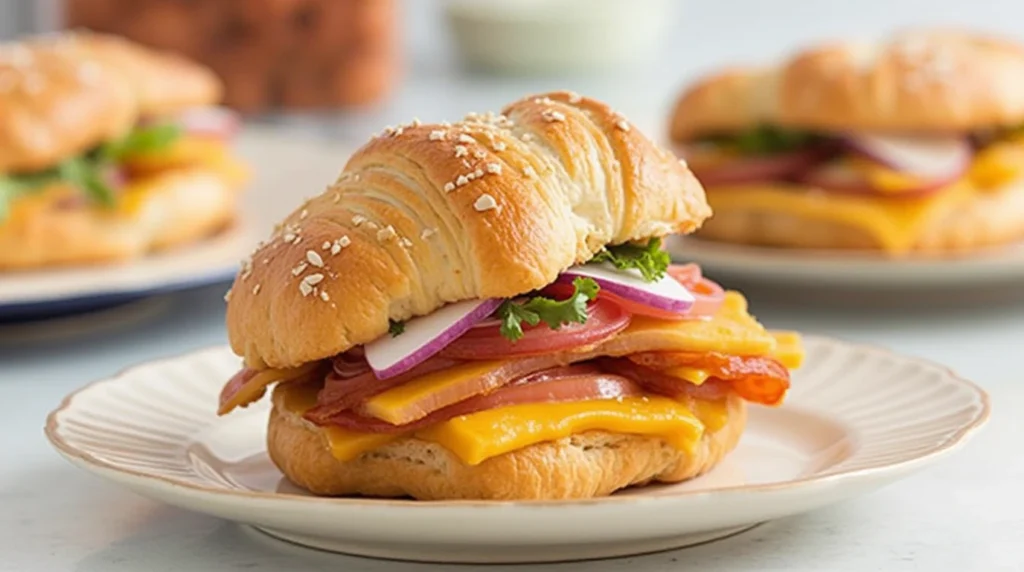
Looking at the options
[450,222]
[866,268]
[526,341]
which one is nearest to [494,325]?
[526,341]

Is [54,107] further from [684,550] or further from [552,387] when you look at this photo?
[684,550]

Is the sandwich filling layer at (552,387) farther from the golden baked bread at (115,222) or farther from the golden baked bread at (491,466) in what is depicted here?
the golden baked bread at (115,222)

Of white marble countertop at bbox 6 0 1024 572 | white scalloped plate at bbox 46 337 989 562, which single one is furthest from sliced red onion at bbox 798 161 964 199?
white scalloped plate at bbox 46 337 989 562

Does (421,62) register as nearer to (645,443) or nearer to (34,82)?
(34,82)

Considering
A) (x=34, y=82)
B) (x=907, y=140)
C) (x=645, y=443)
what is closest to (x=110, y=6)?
(x=34, y=82)

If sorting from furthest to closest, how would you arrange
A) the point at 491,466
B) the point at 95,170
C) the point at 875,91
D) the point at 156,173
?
the point at 156,173
the point at 95,170
the point at 875,91
the point at 491,466

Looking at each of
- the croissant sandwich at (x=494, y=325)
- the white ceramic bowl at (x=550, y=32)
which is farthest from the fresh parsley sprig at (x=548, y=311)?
the white ceramic bowl at (x=550, y=32)

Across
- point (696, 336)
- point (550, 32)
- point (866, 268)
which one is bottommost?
point (550, 32)

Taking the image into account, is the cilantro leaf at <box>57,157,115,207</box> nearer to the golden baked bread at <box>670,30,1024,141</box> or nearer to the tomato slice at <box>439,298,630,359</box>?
the golden baked bread at <box>670,30,1024,141</box>
